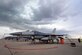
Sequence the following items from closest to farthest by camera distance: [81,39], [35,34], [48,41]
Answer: [48,41] < [35,34] < [81,39]

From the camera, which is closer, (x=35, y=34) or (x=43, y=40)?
(x=43, y=40)

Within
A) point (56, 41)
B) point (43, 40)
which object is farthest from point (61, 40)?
point (43, 40)

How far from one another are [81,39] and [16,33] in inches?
929

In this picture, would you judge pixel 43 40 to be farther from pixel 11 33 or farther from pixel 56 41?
Answer: pixel 11 33

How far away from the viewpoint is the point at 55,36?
5706cm

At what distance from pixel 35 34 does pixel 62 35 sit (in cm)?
916

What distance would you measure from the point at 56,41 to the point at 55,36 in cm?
258

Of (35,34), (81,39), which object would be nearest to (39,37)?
(35,34)

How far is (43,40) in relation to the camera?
54.3 meters

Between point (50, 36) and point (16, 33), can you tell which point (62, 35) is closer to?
point (50, 36)

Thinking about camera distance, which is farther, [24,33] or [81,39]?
[81,39]

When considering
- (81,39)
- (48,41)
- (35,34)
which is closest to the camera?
(48,41)

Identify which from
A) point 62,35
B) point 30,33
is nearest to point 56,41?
point 62,35

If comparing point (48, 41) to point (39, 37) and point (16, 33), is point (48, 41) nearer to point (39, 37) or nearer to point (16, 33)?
point (39, 37)
